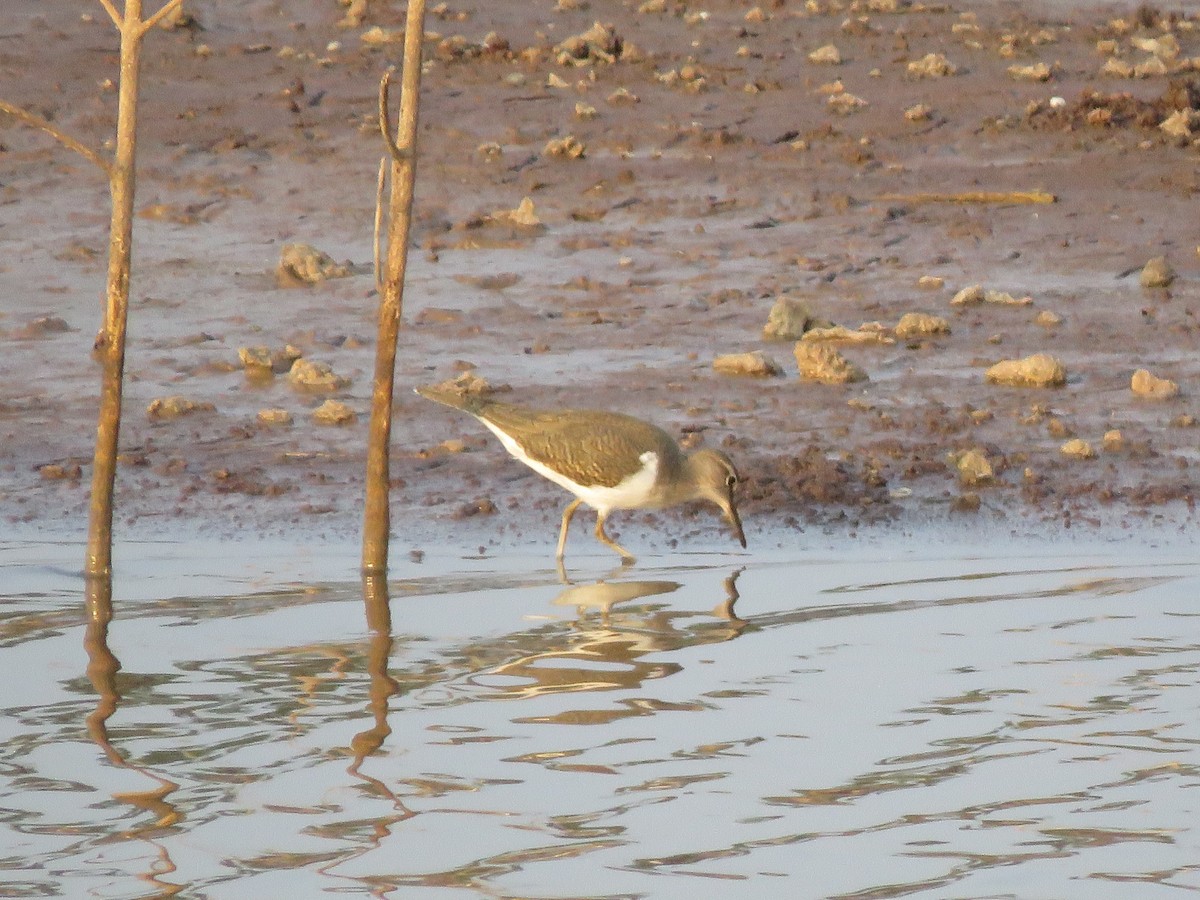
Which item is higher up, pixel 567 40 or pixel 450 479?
pixel 567 40

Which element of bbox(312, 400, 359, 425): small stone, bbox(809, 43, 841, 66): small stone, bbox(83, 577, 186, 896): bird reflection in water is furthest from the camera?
bbox(809, 43, 841, 66): small stone

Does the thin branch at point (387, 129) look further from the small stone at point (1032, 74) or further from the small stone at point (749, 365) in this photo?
the small stone at point (1032, 74)

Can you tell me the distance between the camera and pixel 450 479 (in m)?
9.95

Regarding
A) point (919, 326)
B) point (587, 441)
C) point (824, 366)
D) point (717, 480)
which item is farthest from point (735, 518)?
point (919, 326)

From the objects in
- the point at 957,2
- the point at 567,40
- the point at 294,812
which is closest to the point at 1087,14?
the point at 957,2

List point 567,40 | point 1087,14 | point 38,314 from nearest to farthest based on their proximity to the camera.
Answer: point 38,314
point 567,40
point 1087,14

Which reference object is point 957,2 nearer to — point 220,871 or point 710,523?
point 710,523

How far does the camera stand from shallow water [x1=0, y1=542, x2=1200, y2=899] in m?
5.12

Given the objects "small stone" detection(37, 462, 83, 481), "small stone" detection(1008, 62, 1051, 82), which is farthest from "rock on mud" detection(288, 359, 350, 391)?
"small stone" detection(1008, 62, 1051, 82)

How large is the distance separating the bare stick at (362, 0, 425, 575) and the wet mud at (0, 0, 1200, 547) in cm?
105

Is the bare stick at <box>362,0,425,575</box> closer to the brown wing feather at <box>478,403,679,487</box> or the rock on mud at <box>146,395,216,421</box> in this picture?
the brown wing feather at <box>478,403,679,487</box>

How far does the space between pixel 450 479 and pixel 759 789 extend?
4.50 metres

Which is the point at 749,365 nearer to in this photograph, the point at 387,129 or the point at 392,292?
the point at 392,292

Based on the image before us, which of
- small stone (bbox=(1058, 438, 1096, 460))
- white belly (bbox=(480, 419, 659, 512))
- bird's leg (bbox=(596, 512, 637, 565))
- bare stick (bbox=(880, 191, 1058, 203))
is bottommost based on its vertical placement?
bird's leg (bbox=(596, 512, 637, 565))
